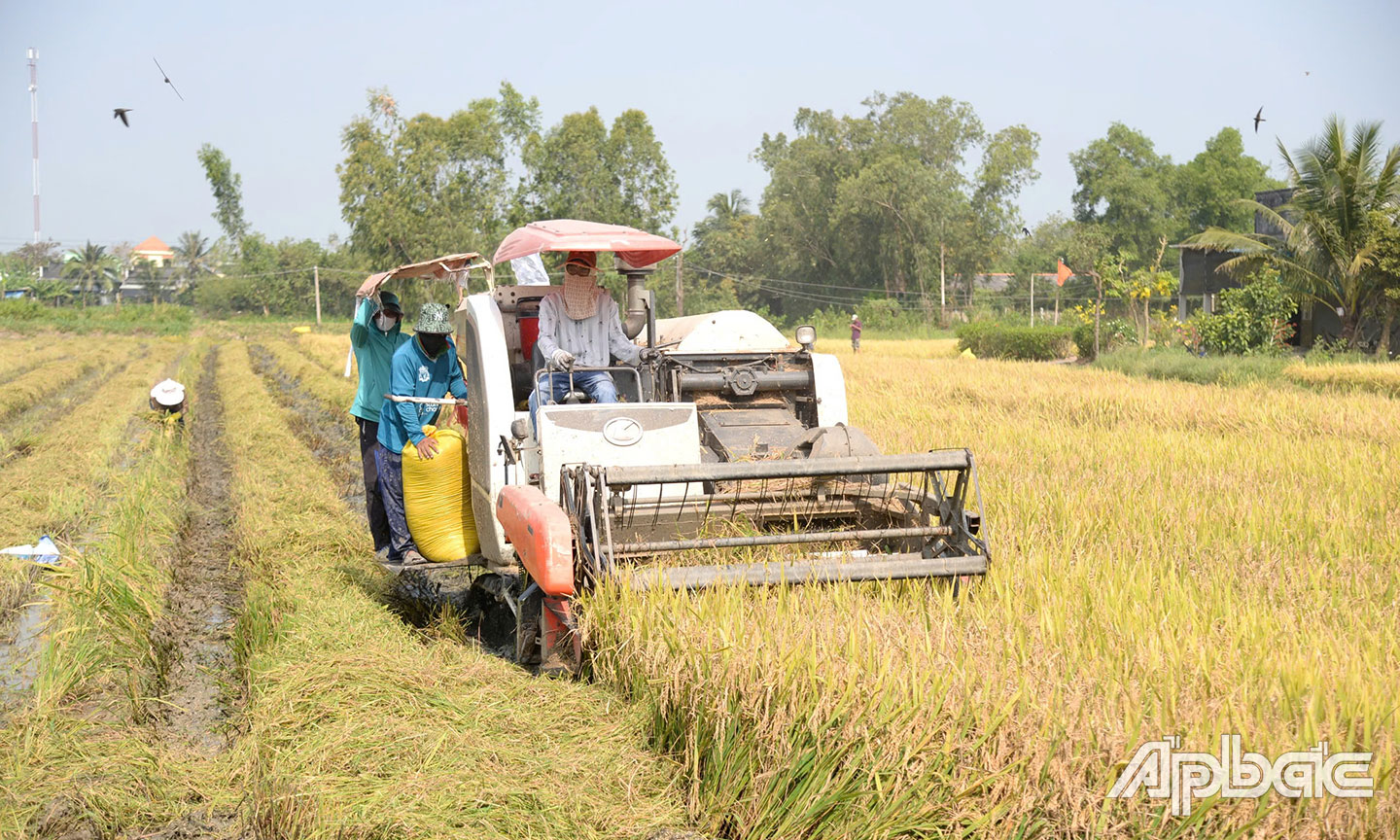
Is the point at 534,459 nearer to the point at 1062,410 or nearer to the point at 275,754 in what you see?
the point at 275,754

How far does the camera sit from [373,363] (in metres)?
7.64

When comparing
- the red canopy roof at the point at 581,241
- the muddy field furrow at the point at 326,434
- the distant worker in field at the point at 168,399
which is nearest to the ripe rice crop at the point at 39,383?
the muddy field furrow at the point at 326,434

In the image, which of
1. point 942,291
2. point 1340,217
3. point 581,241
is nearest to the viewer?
point 581,241

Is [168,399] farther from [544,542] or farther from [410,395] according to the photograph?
[544,542]

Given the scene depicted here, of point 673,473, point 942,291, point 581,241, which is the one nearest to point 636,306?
point 581,241

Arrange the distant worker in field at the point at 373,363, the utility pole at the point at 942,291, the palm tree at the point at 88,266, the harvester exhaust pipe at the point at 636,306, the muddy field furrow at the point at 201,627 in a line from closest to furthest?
the muddy field furrow at the point at 201,627 → the harvester exhaust pipe at the point at 636,306 → the distant worker in field at the point at 373,363 → the utility pole at the point at 942,291 → the palm tree at the point at 88,266

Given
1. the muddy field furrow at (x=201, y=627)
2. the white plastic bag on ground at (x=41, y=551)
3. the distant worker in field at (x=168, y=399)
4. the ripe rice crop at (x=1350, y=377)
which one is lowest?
the muddy field furrow at (x=201, y=627)

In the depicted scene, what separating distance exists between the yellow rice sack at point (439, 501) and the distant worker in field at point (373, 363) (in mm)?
720

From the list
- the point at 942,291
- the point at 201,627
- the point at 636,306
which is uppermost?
the point at 942,291

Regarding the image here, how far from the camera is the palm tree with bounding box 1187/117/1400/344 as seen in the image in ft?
72.0

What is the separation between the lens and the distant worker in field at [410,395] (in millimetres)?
6910

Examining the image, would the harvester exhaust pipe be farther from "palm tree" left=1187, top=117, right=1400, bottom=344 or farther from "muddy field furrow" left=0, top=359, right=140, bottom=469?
"palm tree" left=1187, top=117, right=1400, bottom=344

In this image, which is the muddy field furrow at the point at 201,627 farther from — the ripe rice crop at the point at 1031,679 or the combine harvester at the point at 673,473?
the ripe rice crop at the point at 1031,679

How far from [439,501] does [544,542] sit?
7.11 ft
